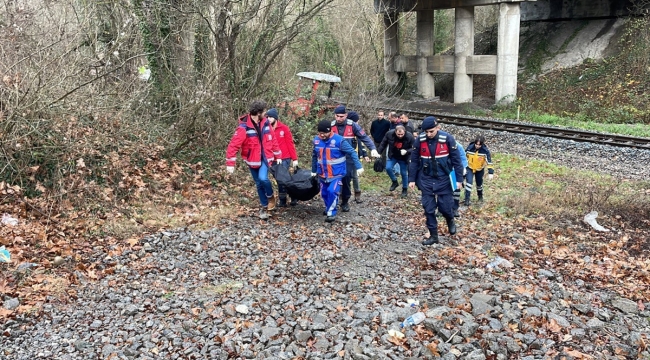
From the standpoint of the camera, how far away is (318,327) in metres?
5.10

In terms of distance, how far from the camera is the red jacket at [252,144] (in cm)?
799

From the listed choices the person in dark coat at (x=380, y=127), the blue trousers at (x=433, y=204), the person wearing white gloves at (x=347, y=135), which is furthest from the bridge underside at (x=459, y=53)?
the blue trousers at (x=433, y=204)

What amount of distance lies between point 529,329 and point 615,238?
4.03m

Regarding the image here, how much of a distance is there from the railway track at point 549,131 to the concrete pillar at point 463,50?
5664 millimetres

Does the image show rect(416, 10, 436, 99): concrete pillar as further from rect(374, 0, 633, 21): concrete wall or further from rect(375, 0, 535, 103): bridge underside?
rect(374, 0, 633, 21): concrete wall

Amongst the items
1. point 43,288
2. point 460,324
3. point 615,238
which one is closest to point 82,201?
point 43,288

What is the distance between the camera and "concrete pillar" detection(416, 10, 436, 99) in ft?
88.3

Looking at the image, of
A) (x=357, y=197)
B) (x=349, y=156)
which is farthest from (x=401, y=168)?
(x=349, y=156)

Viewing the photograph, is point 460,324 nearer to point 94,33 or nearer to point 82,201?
point 82,201

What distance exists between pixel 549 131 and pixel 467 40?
31.6ft

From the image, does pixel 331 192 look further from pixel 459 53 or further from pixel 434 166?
pixel 459 53

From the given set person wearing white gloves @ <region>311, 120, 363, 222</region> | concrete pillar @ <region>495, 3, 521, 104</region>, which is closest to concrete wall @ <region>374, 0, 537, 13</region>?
concrete pillar @ <region>495, 3, 521, 104</region>

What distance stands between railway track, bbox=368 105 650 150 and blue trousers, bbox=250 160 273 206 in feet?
17.4

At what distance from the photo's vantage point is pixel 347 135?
951 cm
